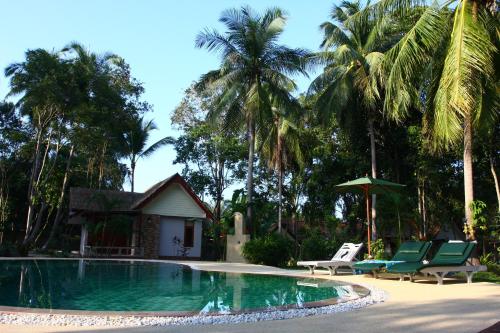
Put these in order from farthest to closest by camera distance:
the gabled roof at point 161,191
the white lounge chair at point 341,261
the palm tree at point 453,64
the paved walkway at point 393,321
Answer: the gabled roof at point 161,191, the white lounge chair at point 341,261, the palm tree at point 453,64, the paved walkway at point 393,321

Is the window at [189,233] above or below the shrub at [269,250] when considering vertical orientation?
above

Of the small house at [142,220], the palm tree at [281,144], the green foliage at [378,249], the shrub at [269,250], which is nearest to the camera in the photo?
the green foliage at [378,249]

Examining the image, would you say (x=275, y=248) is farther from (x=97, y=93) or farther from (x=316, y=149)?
(x=97, y=93)

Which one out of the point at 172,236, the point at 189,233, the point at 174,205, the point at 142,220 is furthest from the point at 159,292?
the point at 189,233

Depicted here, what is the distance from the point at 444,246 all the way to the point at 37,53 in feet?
69.6

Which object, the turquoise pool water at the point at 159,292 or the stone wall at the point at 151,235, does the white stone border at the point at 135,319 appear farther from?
the stone wall at the point at 151,235

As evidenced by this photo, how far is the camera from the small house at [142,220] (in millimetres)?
24297

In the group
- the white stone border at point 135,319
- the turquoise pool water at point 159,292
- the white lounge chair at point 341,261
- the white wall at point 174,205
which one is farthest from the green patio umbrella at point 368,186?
the white wall at point 174,205

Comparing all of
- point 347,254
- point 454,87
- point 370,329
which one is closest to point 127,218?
point 347,254

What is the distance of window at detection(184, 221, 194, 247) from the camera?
26.6m

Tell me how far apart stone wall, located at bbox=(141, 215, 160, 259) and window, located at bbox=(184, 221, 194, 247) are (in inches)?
77.7

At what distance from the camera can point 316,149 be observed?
2616 cm

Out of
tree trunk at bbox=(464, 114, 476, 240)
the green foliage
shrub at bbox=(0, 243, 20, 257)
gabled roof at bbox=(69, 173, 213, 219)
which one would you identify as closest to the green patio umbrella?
the green foliage

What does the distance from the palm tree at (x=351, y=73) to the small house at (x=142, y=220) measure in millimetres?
9306
